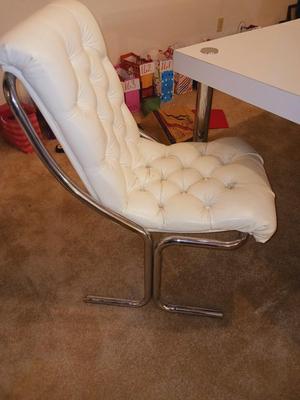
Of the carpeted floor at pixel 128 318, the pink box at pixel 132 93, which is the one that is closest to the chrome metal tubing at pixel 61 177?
the carpeted floor at pixel 128 318

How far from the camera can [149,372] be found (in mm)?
1046

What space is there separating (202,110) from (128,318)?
2.64 feet

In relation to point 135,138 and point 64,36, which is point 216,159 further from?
point 64,36

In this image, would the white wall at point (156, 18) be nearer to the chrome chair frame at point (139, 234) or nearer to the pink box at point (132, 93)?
the pink box at point (132, 93)

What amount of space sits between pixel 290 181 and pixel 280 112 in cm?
99

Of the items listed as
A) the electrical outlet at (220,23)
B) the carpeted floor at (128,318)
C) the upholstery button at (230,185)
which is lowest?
the carpeted floor at (128,318)

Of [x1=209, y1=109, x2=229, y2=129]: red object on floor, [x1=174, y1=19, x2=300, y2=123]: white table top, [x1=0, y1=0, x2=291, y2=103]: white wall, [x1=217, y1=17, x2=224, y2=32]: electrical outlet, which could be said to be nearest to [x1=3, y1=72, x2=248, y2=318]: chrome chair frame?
[x1=174, y1=19, x2=300, y2=123]: white table top

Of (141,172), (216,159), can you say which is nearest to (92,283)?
(141,172)

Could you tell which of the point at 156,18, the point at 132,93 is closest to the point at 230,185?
the point at 132,93

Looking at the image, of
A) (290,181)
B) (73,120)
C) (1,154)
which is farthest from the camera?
(1,154)

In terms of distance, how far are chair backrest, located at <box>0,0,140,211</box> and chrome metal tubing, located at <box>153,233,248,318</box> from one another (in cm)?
17

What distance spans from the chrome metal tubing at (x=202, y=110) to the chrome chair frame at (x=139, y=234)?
224 mm

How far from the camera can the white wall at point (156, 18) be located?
1900 mm

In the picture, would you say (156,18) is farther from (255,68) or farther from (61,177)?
(61,177)
